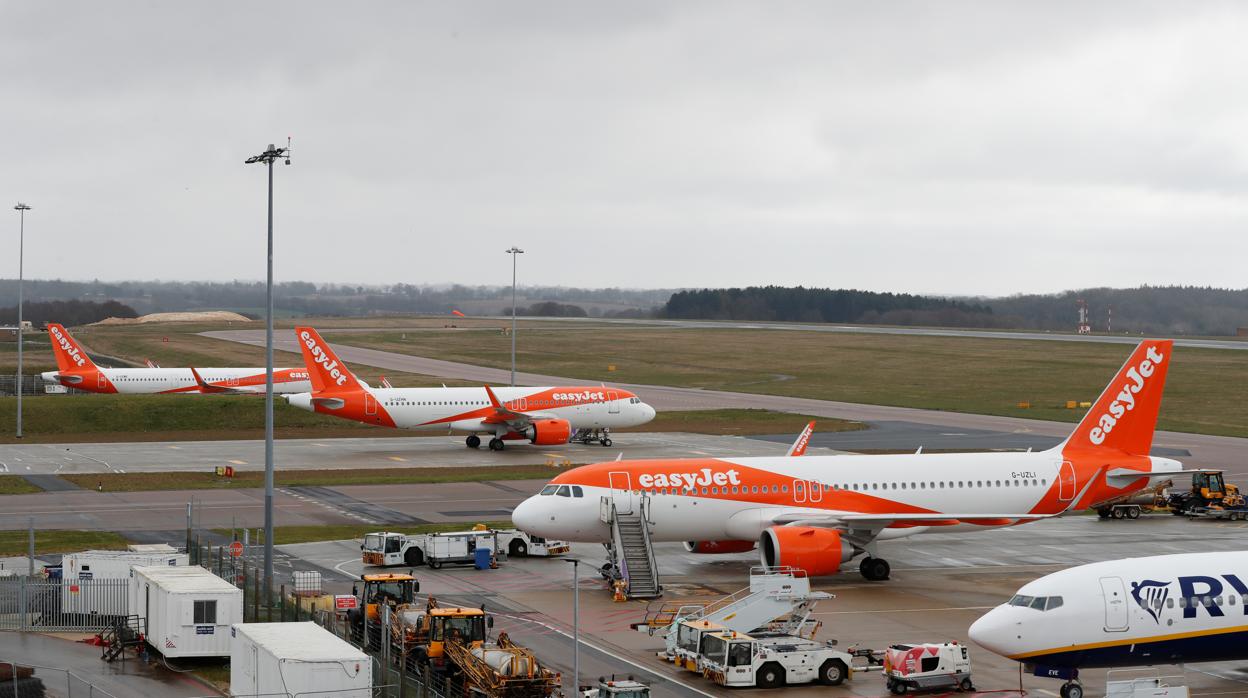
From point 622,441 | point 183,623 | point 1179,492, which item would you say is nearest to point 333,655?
point 183,623

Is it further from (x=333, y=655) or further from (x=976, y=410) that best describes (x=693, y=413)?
(x=333, y=655)

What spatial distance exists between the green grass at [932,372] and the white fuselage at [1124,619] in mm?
76988

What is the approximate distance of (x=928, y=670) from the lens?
35.0 metres

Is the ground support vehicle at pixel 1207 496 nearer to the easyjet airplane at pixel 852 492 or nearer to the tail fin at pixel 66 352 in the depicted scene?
the easyjet airplane at pixel 852 492

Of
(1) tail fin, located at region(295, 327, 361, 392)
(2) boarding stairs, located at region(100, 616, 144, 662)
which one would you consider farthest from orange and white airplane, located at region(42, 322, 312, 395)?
(2) boarding stairs, located at region(100, 616, 144, 662)

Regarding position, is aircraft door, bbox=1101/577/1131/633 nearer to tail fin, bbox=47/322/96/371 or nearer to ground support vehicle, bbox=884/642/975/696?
ground support vehicle, bbox=884/642/975/696

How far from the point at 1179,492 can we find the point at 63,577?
180 ft

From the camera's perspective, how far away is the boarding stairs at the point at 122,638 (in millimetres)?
38812

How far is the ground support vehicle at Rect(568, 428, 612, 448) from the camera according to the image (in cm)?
9731

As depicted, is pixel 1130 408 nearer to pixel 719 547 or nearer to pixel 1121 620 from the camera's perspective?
pixel 719 547

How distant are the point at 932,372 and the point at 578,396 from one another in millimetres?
73203

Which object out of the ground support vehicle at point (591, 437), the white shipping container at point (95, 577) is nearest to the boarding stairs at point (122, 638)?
the white shipping container at point (95, 577)

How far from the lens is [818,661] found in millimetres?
35844

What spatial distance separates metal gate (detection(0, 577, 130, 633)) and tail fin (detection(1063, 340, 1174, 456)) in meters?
35.5
